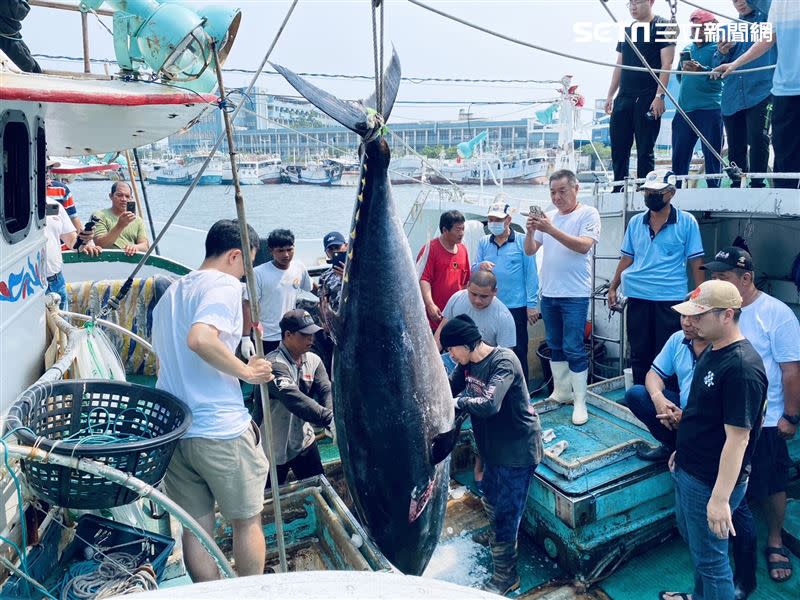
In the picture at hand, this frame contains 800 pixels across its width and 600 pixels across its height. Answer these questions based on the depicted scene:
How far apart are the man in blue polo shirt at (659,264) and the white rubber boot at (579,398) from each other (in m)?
0.47

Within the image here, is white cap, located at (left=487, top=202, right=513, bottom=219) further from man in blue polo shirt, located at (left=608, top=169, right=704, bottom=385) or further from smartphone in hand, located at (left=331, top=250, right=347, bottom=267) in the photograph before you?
smartphone in hand, located at (left=331, top=250, right=347, bottom=267)

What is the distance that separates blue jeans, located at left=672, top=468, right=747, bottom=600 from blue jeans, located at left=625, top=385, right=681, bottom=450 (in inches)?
33.3

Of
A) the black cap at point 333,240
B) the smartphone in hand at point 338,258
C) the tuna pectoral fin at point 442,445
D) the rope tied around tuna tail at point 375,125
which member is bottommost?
the tuna pectoral fin at point 442,445

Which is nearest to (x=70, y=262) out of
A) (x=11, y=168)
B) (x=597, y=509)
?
(x=11, y=168)

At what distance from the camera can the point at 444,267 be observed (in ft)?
16.6

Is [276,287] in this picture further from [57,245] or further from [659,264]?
[659,264]

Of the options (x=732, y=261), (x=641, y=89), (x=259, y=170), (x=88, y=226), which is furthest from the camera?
(x=259, y=170)

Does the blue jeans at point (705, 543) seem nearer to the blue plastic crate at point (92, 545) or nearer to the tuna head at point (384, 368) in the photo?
the tuna head at point (384, 368)

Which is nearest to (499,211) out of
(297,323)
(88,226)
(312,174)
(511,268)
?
(511,268)

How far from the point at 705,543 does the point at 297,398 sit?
2.08 m

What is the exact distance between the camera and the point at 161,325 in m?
2.63

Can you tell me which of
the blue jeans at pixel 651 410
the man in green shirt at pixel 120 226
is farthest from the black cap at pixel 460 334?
the man in green shirt at pixel 120 226

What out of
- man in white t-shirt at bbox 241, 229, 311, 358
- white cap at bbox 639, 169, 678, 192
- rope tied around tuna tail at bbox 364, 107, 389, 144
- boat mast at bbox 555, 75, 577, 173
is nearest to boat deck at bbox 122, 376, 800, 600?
man in white t-shirt at bbox 241, 229, 311, 358

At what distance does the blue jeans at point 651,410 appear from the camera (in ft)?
12.2
